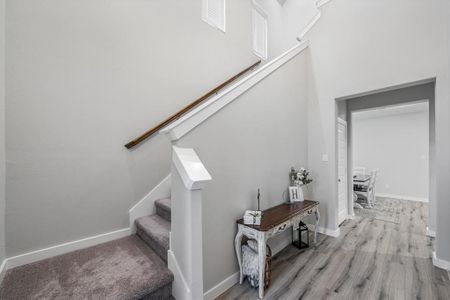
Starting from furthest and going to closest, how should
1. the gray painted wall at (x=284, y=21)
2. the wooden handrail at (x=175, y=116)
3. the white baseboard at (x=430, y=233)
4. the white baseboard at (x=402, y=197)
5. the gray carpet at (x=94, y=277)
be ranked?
the white baseboard at (x=402, y=197) → the gray painted wall at (x=284, y=21) → the white baseboard at (x=430, y=233) → the wooden handrail at (x=175, y=116) → the gray carpet at (x=94, y=277)

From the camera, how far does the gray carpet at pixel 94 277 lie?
1284mm

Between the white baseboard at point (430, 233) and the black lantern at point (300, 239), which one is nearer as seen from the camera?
the black lantern at point (300, 239)

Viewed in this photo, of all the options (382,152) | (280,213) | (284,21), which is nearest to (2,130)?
(280,213)

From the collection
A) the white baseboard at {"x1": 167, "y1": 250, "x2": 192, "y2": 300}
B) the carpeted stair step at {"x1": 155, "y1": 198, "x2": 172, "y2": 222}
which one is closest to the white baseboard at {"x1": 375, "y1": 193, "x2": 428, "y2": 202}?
the carpeted stair step at {"x1": 155, "y1": 198, "x2": 172, "y2": 222}

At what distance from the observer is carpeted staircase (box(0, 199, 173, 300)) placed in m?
1.29

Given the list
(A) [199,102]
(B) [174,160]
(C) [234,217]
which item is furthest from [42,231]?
(A) [199,102]

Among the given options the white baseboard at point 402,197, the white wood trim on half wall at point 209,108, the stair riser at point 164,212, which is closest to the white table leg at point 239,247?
the stair riser at point 164,212

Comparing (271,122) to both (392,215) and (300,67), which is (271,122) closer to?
(300,67)

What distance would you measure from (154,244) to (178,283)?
1.58 feet

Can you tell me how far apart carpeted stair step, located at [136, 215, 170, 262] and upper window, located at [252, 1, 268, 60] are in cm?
369

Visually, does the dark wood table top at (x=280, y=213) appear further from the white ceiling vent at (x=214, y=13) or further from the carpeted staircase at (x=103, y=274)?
the white ceiling vent at (x=214, y=13)

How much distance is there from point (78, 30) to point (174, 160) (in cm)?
174

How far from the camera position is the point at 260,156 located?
221cm

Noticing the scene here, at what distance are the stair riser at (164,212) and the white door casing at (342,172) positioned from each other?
3151 mm
